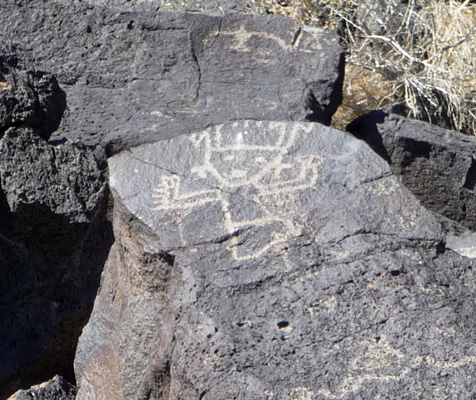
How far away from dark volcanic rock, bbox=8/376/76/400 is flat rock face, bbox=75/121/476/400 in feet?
0.31

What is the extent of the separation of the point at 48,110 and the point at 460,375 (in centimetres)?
130

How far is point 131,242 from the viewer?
2.06 m

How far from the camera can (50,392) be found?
2381 mm

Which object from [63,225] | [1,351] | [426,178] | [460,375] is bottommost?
[1,351]

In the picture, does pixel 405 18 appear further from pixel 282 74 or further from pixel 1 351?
pixel 1 351

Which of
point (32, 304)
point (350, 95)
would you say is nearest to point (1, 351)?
point (32, 304)

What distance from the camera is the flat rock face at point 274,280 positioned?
169 centimetres

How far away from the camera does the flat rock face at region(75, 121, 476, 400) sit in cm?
169

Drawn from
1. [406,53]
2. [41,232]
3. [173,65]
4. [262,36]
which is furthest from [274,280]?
[406,53]

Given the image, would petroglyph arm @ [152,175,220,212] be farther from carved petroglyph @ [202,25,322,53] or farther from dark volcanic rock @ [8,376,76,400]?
carved petroglyph @ [202,25,322,53]

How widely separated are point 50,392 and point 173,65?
3.90 ft

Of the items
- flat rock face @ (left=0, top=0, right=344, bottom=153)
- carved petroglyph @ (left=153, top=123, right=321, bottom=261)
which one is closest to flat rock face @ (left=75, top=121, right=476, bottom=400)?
carved petroglyph @ (left=153, top=123, right=321, bottom=261)

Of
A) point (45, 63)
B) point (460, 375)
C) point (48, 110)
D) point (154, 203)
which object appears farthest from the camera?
point (45, 63)

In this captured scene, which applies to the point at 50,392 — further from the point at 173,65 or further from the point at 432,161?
the point at 432,161
